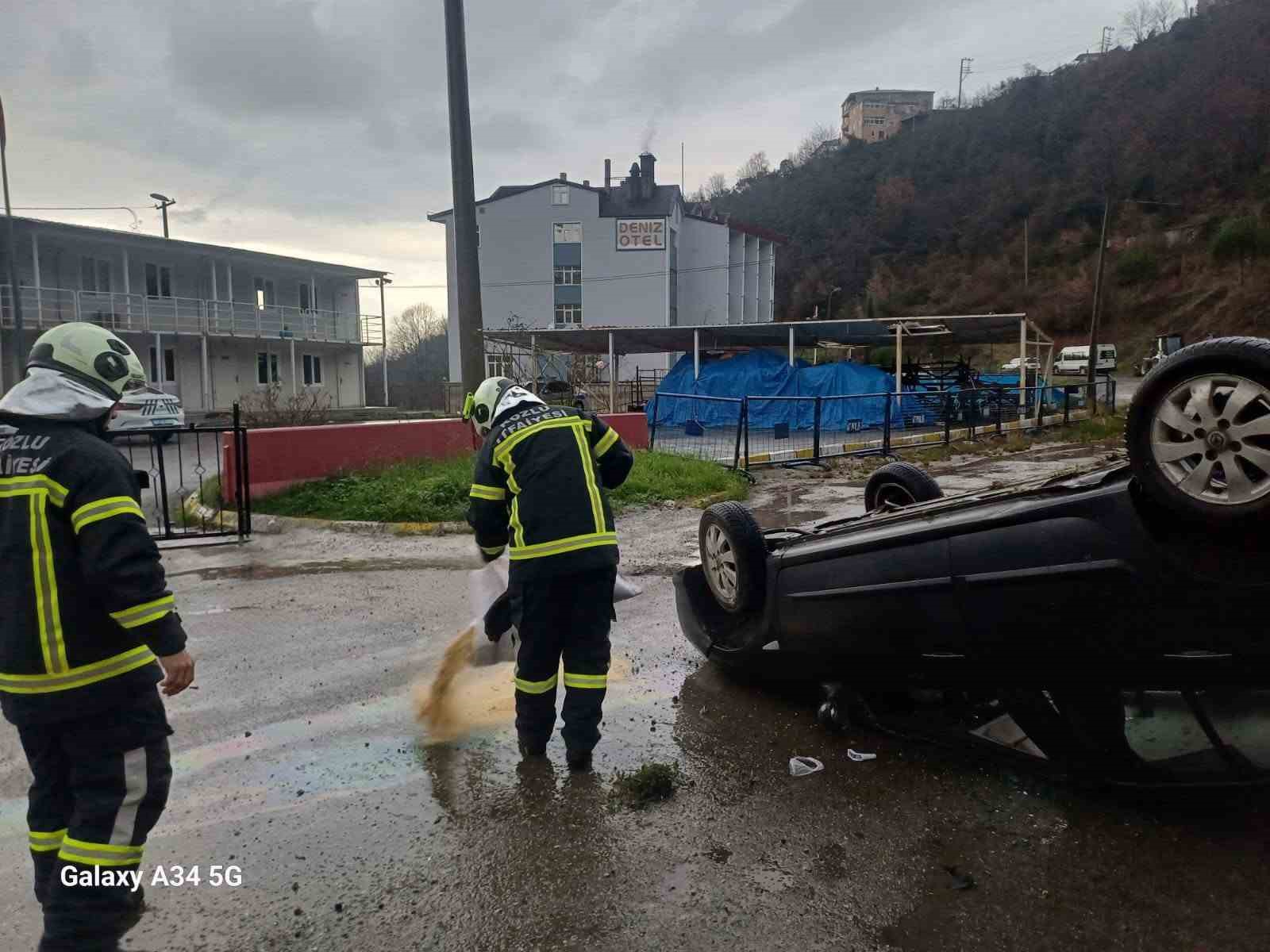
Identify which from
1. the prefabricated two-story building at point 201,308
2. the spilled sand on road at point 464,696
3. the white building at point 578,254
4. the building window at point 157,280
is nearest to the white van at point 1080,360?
the white building at point 578,254

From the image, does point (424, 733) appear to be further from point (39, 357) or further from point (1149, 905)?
point (1149, 905)

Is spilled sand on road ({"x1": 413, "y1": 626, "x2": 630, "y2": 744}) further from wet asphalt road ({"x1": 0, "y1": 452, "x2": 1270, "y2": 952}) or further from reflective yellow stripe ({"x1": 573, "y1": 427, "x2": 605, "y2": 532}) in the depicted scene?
reflective yellow stripe ({"x1": 573, "y1": 427, "x2": 605, "y2": 532})

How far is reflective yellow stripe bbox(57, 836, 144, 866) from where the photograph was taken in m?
2.28

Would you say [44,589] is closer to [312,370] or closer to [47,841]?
[47,841]

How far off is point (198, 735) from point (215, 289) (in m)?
33.8

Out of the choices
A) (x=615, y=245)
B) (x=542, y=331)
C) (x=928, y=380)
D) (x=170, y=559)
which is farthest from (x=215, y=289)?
(x=170, y=559)

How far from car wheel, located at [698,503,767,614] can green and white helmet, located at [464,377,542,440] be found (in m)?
1.08

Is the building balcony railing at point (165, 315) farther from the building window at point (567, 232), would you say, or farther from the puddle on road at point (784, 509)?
the puddle on road at point (784, 509)

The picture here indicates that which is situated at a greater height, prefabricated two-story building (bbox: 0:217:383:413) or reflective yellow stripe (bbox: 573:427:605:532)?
prefabricated two-story building (bbox: 0:217:383:413)

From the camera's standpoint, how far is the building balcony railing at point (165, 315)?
28.9 m


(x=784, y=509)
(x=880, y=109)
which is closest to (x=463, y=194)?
(x=784, y=509)

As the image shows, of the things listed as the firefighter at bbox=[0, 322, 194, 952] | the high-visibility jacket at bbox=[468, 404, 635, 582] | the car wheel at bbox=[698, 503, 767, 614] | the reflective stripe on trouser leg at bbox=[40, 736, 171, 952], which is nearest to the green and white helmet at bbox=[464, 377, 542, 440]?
the high-visibility jacket at bbox=[468, 404, 635, 582]

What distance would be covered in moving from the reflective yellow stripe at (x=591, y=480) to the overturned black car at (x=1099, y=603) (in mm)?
879

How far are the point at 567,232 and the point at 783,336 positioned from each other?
27268 mm
